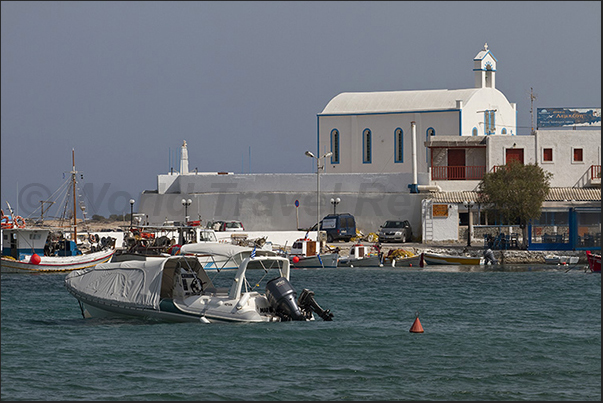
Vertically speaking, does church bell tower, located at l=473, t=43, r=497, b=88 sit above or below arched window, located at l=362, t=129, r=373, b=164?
above

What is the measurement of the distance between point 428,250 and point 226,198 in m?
15.3

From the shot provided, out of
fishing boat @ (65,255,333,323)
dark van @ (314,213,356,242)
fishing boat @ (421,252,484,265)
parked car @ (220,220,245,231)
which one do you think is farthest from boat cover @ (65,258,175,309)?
dark van @ (314,213,356,242)

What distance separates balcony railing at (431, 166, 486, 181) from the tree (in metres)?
4.78

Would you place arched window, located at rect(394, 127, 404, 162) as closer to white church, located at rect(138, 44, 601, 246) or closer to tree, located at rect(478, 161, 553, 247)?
white church, located at rect(138, 44, 601, 246)

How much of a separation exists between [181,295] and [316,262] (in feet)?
78.4

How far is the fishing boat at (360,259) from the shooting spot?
4959 centimetres

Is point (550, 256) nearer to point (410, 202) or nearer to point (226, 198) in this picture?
point (410, 202)

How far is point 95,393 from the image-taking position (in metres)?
17.8

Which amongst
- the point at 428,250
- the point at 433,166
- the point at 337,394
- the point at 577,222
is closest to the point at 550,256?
the point at 577,222

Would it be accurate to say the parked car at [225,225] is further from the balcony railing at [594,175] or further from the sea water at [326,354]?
the sea water at [326,354]

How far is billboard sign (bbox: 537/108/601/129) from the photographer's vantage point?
61.9 metres

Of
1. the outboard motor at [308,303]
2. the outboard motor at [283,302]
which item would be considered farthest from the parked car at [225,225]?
the outboard motor at [283,302]

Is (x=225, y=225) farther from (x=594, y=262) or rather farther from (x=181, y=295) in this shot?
(x=181, y=295)

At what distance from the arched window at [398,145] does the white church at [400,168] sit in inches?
2.6
